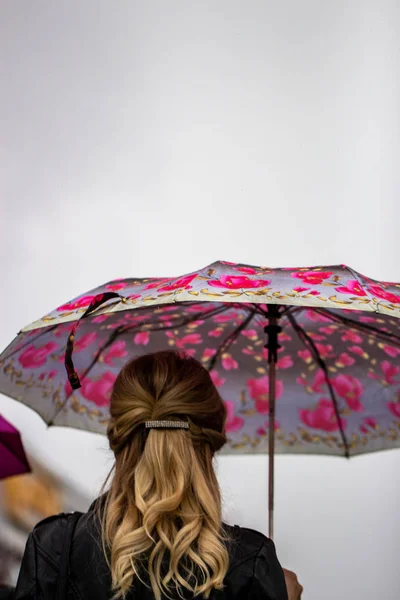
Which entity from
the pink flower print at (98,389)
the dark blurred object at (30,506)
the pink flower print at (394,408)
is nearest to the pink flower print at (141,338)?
the pink flower print at (98,389)

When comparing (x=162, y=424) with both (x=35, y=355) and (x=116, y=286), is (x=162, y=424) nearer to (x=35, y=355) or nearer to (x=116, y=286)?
(x=116, y=286)

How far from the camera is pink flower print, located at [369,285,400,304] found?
1068 millimetres

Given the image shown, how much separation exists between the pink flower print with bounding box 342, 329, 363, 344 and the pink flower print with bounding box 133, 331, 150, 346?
49cm

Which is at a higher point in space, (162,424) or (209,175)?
(209,175)

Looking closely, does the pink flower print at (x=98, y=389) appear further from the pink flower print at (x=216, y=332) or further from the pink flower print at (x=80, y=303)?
the pink flower print at (x=80, y=303)

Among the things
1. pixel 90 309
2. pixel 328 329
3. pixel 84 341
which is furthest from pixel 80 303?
pixel 328 329

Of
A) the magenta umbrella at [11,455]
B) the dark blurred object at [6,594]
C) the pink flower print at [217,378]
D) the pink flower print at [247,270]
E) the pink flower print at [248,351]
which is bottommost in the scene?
the dark blurred object at [6,594]

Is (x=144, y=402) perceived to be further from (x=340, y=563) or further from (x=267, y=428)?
(x=340, y=563)

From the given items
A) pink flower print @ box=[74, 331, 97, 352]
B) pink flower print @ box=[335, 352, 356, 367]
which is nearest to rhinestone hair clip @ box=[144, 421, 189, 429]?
pink flower print @ box=[74, 331, 97, 352]

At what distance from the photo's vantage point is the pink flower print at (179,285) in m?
1.05

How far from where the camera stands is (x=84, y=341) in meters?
1.53

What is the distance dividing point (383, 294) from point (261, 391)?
2.37ft

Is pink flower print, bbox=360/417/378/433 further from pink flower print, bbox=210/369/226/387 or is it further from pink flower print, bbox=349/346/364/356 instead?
pink flower print, bbox=210/369/226/387

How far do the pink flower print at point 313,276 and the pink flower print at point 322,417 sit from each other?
648mm
